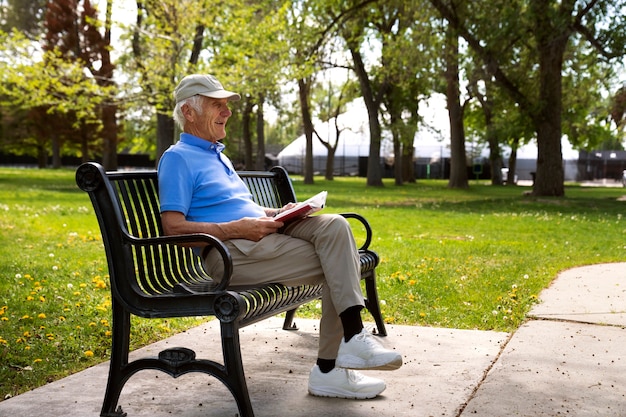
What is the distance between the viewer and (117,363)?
3.69 meters

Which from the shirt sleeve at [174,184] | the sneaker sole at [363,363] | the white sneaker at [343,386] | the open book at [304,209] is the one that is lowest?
the white sneaker at [343,386]

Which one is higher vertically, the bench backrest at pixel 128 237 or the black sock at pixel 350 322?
the bench backrest at pixel 128 237

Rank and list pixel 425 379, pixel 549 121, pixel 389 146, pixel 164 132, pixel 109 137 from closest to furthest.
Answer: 1. pixel 425 379
2. pixel 549 121
3. pixel 164 132
4. pixel 109 137
5. pixel 389 146

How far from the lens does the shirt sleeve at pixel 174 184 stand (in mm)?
3902

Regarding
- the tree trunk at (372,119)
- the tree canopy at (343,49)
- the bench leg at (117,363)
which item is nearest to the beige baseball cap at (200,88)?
the bench leg at (117,363)

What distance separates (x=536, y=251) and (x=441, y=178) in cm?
4768

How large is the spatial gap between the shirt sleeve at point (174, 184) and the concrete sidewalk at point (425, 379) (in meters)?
0.91

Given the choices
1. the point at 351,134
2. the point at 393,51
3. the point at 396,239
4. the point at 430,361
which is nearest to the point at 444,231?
the point at 396,239

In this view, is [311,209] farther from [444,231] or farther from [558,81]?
[558,81]

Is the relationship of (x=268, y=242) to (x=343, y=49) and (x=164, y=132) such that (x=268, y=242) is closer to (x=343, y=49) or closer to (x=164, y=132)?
(x=164, y=132)

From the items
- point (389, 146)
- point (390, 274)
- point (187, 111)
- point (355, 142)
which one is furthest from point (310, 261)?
point (355, 142)

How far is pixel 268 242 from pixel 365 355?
2.28ft

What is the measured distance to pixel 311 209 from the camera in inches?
153

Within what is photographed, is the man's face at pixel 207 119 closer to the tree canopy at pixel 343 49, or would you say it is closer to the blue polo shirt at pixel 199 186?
the blue polo shirt at pixel 199 186
